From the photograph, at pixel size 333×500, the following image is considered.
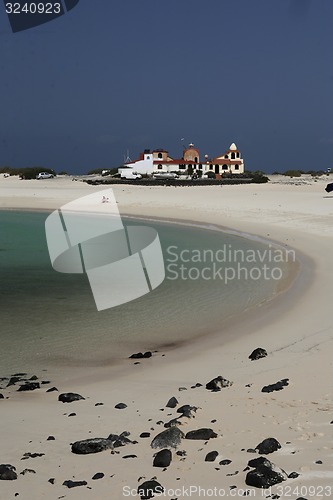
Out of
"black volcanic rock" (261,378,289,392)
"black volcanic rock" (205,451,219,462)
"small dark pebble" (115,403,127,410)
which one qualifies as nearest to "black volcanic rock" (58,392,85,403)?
"small dark pebble" (115,403,127,410)

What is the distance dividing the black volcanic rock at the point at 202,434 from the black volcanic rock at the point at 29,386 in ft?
7.96

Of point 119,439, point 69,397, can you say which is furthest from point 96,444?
point 69,397

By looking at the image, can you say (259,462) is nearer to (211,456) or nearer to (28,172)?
(211,456)

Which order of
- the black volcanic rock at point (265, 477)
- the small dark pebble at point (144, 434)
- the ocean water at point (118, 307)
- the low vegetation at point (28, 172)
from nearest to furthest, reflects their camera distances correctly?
the black volcanic rock at point (265, 477) < the small dark pebble at point (144, 434) < the ocean water at point (118, 307) < the low vegetation at point (28, 172)

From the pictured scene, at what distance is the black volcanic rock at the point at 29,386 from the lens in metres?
6.53

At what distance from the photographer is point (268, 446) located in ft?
14.0

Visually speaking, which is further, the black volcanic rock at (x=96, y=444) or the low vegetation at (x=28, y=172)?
the low vegetation at (x=28, y=172)

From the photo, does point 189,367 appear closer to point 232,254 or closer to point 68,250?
point 232,254

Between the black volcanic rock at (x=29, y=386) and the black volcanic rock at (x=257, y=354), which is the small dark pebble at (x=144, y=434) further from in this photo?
the black volcanic rock at (x=257, y=354)

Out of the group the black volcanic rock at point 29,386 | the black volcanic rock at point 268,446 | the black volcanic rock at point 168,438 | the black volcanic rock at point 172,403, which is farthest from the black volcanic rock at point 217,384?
the black volcanic rock at point 29,386

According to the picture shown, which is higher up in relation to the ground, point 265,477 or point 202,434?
point 265,477

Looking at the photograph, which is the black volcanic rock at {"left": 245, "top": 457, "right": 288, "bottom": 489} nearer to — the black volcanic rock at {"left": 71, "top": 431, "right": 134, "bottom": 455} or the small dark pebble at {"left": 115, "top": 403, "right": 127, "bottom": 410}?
the black volcanic rock at {"left": 71, "top": 431, "right": 134, "bottom": 455}

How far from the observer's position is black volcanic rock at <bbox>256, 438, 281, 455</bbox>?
423 cm

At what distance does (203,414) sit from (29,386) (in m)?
2.23
